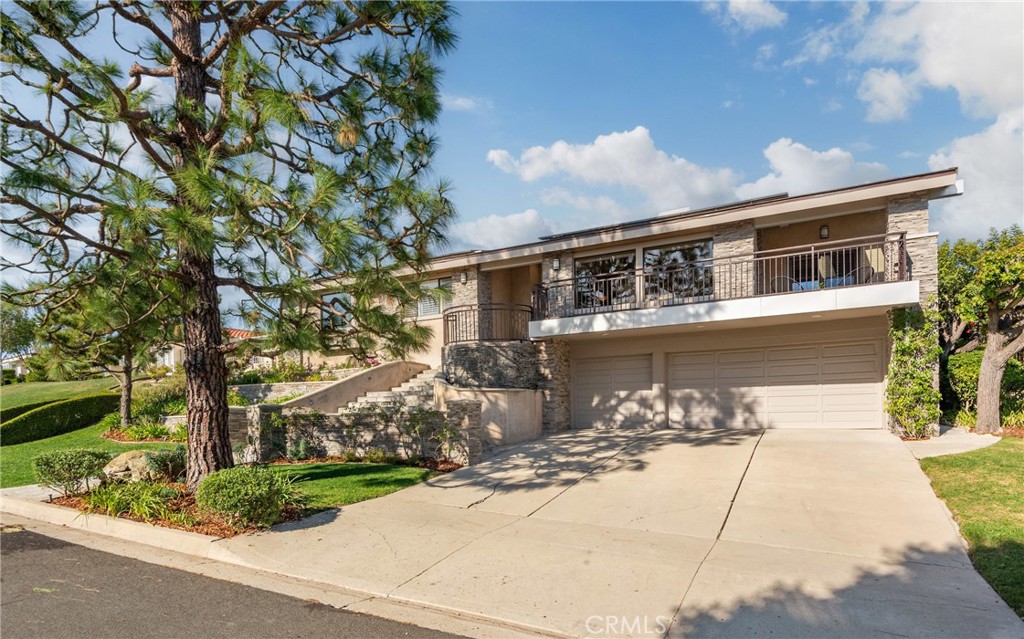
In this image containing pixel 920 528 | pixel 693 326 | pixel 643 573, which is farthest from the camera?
pixel 693 326

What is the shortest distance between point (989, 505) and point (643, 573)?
4.67 meters

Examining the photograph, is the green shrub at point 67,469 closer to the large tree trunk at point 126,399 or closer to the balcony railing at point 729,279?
the large tree trunk at point 126,399

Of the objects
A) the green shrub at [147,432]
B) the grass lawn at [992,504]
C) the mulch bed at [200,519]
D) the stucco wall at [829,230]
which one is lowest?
the green shrub at [147,432]

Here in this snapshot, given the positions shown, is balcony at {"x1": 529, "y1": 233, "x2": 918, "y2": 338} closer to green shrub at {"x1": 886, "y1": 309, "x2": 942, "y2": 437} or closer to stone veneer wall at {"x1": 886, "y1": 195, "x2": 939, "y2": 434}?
stone veneer wall at {"x1": 886, "y1": 195, "x2": 939, "y2": 434}

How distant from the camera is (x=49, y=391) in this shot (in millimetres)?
22188

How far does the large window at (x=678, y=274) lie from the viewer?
13578mm

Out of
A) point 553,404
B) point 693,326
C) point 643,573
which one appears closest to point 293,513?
point 643,573

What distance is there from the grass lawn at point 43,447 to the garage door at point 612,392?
10092mm

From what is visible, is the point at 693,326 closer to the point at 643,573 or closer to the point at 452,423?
the point at 452,423

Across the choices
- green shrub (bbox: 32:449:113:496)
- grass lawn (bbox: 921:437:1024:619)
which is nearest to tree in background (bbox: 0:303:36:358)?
green shrub (bbox: 32:449:113:496)

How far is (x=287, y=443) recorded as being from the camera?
11.7 metres

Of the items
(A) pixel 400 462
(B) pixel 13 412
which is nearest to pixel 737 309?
(A) pixel 400 462

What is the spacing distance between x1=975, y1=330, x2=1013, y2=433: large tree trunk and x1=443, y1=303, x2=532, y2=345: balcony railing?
33.1 feet

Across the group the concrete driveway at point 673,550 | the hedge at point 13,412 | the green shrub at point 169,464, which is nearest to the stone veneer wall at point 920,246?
the concrete driveway at point 673,550
